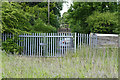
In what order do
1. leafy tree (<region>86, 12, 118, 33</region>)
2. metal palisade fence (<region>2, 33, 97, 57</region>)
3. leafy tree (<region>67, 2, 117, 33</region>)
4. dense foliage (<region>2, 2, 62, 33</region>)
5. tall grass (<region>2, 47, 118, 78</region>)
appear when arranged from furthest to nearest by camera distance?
leafy tree (<region>67, 2, 117, 33</region>) < leafy tree (<region>86, 12, 118, 33</region>) < metal palisade fence (<region>2, 33, 97, 57</region>) < dense foliage (<region>2, 2, 62, 33</region>) < tall grass (<region>2, 47, 118, 78</region>)

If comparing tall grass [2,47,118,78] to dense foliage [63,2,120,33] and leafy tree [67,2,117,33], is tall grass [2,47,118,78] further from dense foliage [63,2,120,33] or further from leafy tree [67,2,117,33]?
leafy tree [67,2,117,33]

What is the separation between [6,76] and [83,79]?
4.37 ft

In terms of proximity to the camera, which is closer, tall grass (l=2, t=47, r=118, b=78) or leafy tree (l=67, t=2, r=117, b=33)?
tall grass (l=2, t=47, r=118, b=78)

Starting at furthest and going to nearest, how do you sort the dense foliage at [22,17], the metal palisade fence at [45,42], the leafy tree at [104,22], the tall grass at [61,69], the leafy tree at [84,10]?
1. the leafy tree at [84,10]
2. the leafy tree at [104,22]
3. the metal palisade fence at [45,42]
4. the dense foliage at [22,17]
5. the tall grass at [61,69]

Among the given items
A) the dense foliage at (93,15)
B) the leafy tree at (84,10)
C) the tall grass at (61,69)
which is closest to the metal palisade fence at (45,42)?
the dense foliage at (93,15)

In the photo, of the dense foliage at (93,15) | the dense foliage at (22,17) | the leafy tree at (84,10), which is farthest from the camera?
the leafy tree at (84,10)

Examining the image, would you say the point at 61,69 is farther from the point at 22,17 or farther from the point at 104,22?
the point at 104,22

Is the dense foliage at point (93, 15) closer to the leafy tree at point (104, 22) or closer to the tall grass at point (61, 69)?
the leafy tree at point (104, 22)

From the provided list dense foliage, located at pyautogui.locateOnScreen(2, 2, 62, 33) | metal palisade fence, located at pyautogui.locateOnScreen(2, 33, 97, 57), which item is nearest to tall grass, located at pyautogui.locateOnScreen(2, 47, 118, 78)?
dense foliage, located at pyautogui.locateOnScreen(2, 2, 62, 33)

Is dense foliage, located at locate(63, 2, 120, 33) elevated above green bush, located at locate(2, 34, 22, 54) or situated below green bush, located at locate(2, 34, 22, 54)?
above

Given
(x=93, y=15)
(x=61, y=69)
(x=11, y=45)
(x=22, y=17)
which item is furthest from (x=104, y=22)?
(x=61, y=69)

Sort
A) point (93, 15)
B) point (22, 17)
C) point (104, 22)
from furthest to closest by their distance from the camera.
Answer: point (93, 15)
point (104, 22)
point (22, 17)

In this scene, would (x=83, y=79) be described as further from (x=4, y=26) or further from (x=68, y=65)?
(x=4, y=26)

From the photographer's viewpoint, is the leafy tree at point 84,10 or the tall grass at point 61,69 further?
the leafy tree at point 84,10
